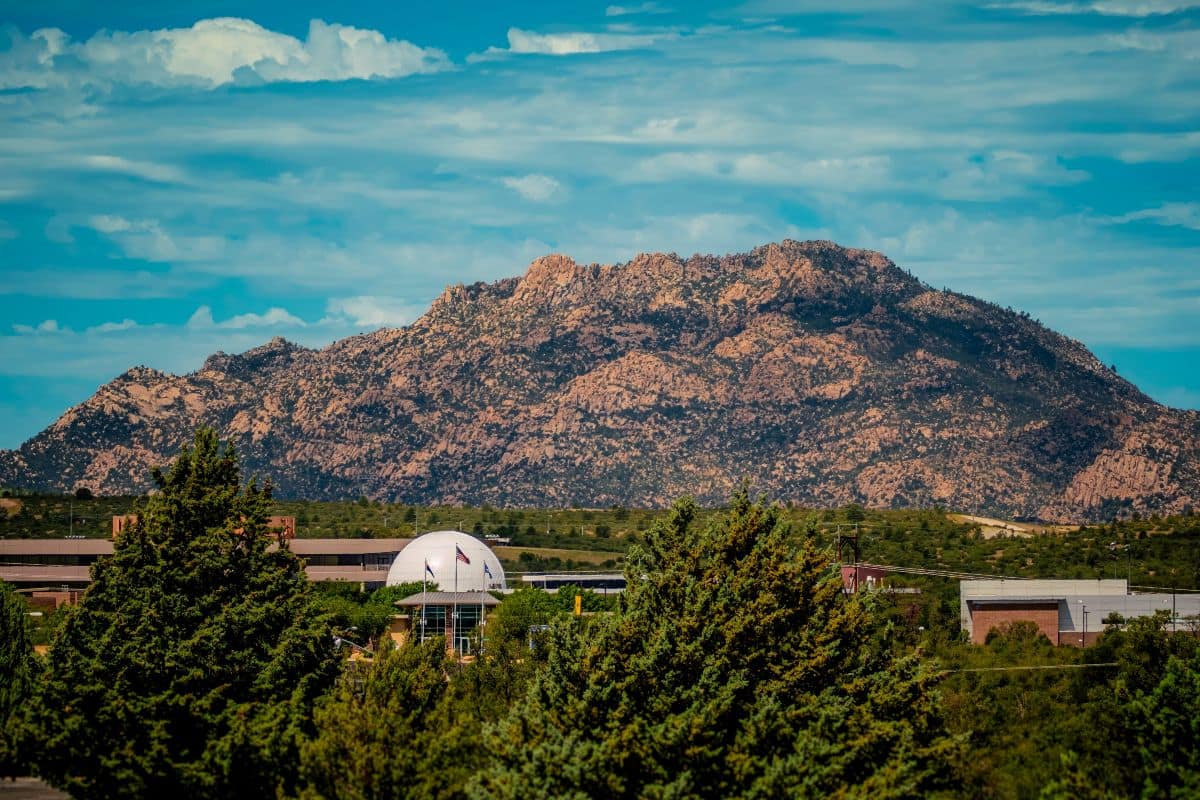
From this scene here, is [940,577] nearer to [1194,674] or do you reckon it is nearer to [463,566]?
[463,566]

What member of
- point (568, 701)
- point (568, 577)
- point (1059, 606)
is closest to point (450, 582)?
point (568, 577)

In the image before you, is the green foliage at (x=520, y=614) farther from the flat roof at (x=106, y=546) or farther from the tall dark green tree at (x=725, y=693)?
the flat roof at (x=106, y=546)

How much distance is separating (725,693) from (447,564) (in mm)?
100504

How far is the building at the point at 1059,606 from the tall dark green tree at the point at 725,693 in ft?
175

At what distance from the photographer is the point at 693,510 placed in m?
60.2

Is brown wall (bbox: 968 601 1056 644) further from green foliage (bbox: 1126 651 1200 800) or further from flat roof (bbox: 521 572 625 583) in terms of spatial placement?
flat roof (bbox: 521 572 625 583)

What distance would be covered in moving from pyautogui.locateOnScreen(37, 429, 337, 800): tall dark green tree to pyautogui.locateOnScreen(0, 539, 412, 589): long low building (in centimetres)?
9583

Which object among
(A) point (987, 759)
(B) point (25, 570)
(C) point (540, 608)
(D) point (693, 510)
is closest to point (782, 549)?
(D) point (693, 510)

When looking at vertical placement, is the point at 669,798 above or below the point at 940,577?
below

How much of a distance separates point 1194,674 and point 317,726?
100 feet

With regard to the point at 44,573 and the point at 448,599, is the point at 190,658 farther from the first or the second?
the point at 44,573

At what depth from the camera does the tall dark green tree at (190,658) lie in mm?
56875

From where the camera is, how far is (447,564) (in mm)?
150375

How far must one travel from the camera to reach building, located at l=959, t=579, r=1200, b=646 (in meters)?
111
